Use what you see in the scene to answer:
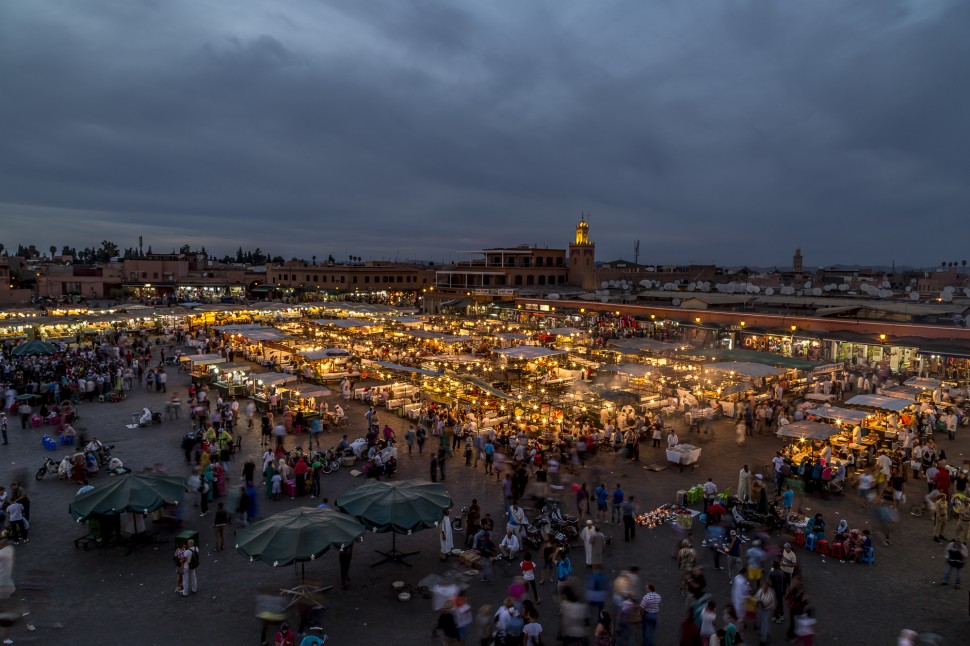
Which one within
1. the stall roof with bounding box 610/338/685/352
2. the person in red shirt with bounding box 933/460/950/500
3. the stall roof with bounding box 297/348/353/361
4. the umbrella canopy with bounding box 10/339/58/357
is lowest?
the person in red shirt with bounding box 933/460/950/500

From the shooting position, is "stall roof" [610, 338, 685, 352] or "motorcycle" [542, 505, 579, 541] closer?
→ "motorcycle" [542, 505, 579, 541]

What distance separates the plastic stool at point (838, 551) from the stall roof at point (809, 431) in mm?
4435

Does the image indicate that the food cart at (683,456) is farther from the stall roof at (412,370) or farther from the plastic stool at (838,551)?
the stall roof at (412,370)

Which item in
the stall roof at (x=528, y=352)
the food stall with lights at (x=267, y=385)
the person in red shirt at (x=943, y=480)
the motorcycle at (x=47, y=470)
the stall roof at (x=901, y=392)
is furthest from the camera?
the stall roof at (x=528, y=352)

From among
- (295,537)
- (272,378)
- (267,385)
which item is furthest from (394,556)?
(267,385)

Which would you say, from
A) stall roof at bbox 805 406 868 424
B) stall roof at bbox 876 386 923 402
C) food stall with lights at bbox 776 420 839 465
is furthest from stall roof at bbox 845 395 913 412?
food stall with lights at bbox 776 420 839 465

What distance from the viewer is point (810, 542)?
9.62 m

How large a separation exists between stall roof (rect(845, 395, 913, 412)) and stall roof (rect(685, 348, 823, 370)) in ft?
12.9

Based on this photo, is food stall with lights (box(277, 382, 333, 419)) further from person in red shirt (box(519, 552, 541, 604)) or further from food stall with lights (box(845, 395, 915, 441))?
food stall with lights (box(845, 395, 915, 441))

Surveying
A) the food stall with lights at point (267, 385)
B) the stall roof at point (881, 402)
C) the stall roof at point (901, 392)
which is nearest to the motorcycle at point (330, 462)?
the food stall with lights at point (267, 385)

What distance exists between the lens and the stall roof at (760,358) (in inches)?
810

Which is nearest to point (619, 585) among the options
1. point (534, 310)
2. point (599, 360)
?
point (599, 360)

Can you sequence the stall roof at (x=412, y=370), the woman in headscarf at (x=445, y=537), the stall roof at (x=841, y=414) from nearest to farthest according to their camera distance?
the woman in headscarf at (x=445, y=537)
the stall roof at (x=841, y=414)
the stall roof at (x=412, y=370)

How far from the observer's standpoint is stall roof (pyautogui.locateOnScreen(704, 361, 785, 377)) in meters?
19.7
